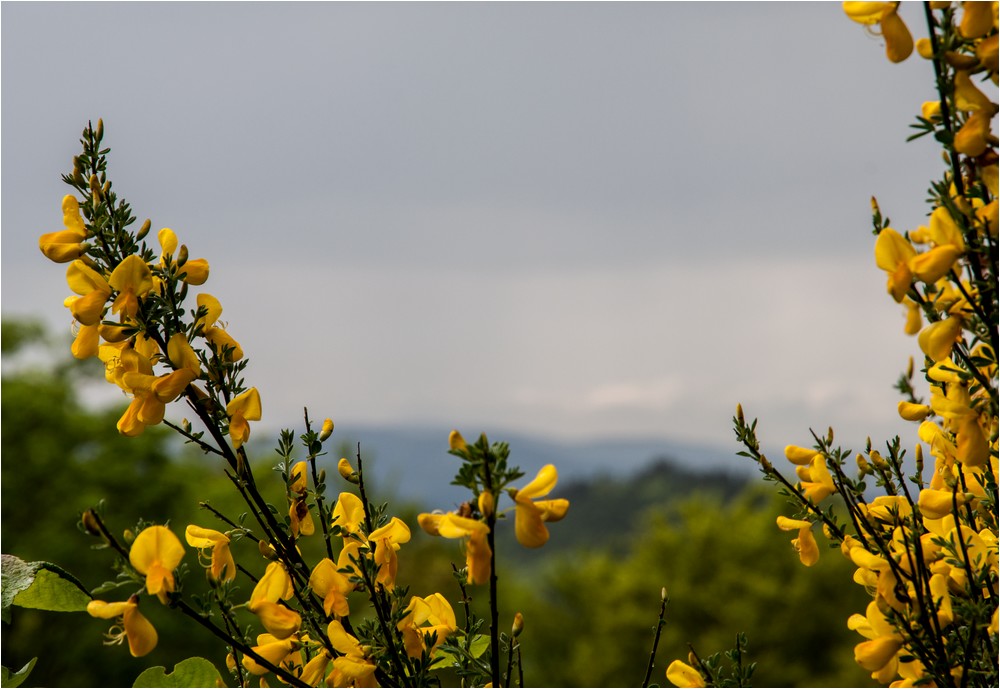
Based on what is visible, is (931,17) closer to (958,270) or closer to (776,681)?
(958,270)

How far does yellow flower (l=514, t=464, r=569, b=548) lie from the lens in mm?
1318

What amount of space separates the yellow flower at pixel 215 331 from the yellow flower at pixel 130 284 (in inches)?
4.4

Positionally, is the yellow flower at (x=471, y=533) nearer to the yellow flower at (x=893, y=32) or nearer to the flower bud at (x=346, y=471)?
the flower bud at (x=346, y=471)

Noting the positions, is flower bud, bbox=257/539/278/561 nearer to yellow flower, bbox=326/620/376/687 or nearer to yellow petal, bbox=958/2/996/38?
yellow flower, bbox=326/620/376/687

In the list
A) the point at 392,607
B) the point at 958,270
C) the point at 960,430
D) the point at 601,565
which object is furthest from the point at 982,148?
the point at 601,565

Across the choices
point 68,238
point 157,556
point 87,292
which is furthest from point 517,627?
point 68,238

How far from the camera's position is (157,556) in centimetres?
139

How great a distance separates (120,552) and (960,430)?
1.37m

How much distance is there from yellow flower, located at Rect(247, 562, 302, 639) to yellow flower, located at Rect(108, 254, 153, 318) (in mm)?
564

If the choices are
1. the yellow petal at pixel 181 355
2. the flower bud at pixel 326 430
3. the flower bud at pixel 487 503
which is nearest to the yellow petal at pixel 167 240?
the yellow petal at pixel 181 355

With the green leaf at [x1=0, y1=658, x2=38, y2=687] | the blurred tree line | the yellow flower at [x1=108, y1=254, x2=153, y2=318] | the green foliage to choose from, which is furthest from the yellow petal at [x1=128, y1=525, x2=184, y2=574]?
the green foliage

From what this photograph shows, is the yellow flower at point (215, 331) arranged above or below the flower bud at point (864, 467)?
above

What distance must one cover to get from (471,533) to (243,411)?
0.63m

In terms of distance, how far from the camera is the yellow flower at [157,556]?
136cm
